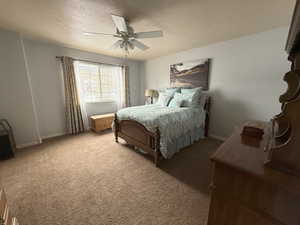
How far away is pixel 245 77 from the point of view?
265 cm

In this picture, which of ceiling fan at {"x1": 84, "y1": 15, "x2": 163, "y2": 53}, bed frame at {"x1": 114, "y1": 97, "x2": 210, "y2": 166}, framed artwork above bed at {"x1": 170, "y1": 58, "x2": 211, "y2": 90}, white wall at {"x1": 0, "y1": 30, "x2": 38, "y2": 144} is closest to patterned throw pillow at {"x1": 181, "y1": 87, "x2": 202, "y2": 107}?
framed artwork above bed at {"x1": 170, "y1": 58, "x2": 211, "y2": 90}

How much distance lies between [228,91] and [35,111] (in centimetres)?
457

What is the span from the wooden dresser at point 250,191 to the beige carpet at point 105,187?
26.3 inches

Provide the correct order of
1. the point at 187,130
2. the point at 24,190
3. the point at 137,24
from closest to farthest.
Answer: the point at 24,190, the point at 137,24, the point at 187,130

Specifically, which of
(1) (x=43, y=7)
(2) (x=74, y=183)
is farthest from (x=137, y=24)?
(2) (x=74, y=183)

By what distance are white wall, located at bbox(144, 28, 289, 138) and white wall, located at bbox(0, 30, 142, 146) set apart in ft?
11.4

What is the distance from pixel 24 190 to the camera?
64.3 inches

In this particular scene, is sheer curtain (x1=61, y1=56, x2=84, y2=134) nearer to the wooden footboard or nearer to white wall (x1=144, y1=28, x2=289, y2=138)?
the wooden footboard

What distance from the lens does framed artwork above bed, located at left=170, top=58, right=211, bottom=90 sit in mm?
3221

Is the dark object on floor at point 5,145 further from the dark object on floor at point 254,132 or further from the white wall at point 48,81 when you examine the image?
the dark object on floor at point 254,132

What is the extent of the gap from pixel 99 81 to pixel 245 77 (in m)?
3.99

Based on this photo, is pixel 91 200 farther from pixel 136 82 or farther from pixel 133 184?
pixel 136 82

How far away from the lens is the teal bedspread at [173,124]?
82.4 inches

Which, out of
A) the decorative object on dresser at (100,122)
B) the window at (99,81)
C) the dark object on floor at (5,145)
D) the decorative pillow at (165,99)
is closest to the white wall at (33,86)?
the window at (99,81)
